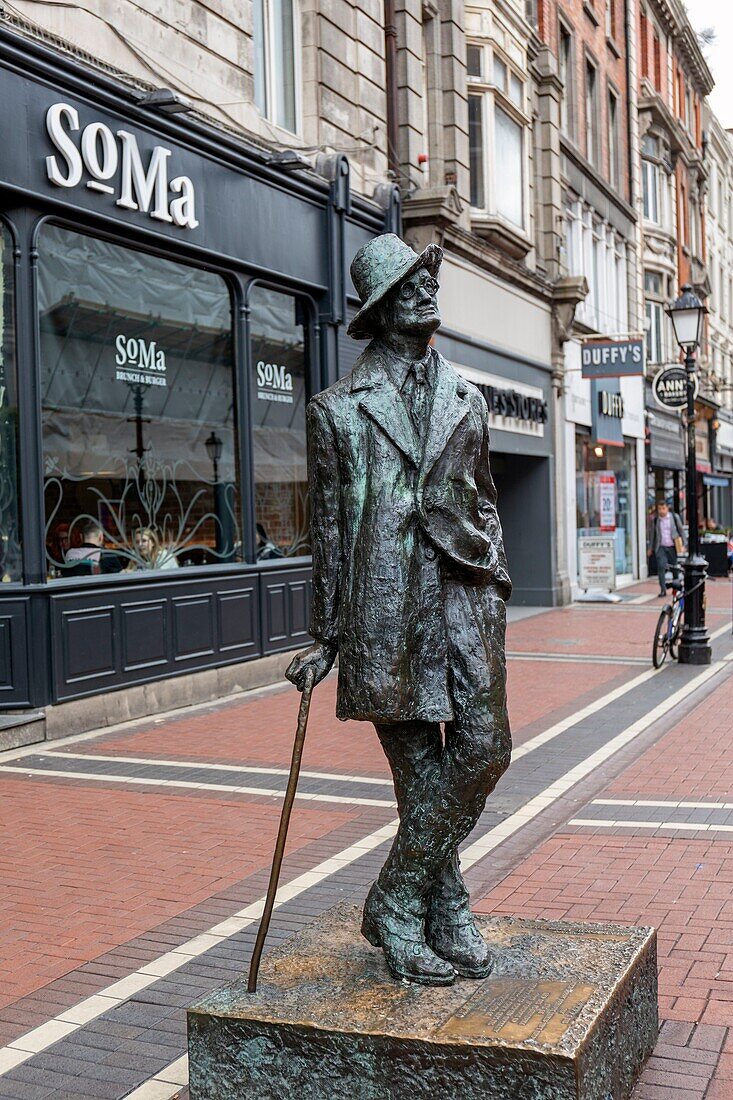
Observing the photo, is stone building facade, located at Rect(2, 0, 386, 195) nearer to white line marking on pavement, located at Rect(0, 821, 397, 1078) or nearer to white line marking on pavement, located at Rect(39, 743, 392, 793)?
white line marking on pavement, located at Rect(39, 743, 392, 793)

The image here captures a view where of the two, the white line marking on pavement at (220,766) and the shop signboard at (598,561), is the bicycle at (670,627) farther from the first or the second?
the shop signboard at (598,561)

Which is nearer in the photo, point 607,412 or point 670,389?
point 607,412

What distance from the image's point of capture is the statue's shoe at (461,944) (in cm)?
376

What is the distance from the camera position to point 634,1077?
12.2 ft

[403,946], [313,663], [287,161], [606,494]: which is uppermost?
[287,161]

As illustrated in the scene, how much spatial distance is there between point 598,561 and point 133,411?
14.2 m

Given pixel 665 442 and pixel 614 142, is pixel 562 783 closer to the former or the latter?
pixel 614 142

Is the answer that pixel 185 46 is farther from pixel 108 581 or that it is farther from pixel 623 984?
pixel 623 984

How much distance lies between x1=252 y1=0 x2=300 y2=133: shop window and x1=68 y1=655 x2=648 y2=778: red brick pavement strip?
676 cm

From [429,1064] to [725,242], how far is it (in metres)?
54.1

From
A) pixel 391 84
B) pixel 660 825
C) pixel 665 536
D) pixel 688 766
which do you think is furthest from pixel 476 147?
pixel 660 825

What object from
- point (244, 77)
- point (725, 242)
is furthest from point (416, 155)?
point (725, 242)

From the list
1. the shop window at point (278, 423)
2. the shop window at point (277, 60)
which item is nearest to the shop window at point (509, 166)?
the shop window at point (277, 60)

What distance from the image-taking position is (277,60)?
14.4m
